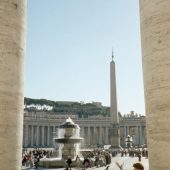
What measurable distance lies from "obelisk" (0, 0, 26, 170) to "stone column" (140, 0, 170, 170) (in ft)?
16.8

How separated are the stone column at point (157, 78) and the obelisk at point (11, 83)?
5.13 metres

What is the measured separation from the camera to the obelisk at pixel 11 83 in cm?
1307

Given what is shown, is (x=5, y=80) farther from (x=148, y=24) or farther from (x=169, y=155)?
(x=169, y=155)

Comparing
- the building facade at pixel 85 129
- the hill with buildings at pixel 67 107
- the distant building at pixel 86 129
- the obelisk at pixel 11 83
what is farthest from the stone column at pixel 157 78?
the hill with buildings at pixel 67 107

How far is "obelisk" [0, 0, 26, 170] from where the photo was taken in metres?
13.1

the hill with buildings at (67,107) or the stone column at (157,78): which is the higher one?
the hill with buildings at (67,107)

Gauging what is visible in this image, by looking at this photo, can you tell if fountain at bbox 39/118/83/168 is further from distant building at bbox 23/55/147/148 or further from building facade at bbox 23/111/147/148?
building facade at bbox 23/111/147/148

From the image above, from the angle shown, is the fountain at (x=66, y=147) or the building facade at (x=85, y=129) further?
the building facade at (x=85, y=129)

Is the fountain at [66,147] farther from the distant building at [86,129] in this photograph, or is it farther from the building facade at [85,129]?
the building facade at [85,129]

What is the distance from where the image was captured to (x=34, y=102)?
595ft

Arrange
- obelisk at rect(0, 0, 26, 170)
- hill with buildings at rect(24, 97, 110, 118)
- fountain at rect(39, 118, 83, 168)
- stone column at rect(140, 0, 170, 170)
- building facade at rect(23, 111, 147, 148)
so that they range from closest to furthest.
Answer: stone column at rect(140, 0, 170, 170)
obelisk at rect(0, 0, 26, 170)
fountain at rect(39, 118, 83, 168)
building facade at rect(23, 111, 147, 148)
hill with buildings at rect(24, 97, 110, 118)

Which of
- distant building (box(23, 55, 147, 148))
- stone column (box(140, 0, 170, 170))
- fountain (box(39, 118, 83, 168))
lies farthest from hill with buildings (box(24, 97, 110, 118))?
stone column (box(140, 0, 170, 170))

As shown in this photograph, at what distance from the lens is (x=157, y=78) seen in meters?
10.8

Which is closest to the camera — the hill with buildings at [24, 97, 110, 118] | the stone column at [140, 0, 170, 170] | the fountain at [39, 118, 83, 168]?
the stone column at [140, 0, 170, 170]
